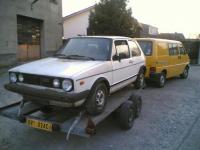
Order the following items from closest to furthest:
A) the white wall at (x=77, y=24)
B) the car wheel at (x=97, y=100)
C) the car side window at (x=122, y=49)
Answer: the car wheel at (x=97, y=100) < the car side window at (x=122, y=49) < the white wall at (x=77, y=24)

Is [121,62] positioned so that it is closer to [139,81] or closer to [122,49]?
[122,49]

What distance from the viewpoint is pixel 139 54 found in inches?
297

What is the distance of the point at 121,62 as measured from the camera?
615cm

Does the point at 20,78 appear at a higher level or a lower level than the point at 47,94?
higher

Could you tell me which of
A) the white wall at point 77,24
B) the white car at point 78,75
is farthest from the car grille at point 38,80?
the white wall at point 77,24

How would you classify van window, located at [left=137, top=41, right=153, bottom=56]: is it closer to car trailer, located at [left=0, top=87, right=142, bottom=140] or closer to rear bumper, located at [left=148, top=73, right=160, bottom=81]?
rear bumper, located at [left=148, top=73, right=160, bottom=81]

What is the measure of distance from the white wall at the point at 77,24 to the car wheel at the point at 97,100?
28.2 metres

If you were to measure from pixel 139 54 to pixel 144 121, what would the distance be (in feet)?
7.08

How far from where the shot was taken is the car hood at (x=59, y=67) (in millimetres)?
4598

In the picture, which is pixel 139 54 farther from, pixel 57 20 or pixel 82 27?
pixel 82 27

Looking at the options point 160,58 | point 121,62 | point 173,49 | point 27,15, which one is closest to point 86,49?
point 121,62

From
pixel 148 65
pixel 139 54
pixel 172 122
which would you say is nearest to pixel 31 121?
pixel 172 122

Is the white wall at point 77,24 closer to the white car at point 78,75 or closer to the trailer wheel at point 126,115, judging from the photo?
the white car at point 78,75

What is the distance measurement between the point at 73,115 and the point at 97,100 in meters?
0.58
